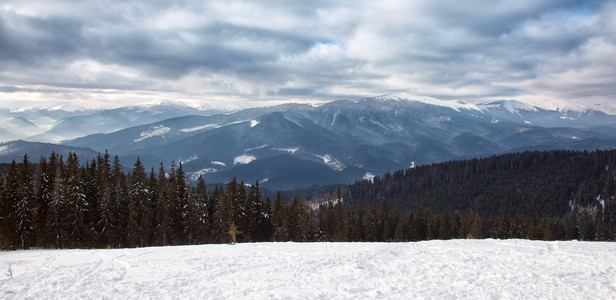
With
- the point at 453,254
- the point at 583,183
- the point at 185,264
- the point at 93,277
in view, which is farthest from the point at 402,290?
the point at 583,183

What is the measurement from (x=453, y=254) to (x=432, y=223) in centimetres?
6993

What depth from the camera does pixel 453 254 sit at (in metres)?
22.9

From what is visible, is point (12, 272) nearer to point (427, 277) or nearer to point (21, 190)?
point (427, 277)

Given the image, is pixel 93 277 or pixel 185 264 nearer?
pixel 93 277

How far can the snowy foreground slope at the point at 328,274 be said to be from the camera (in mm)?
16156

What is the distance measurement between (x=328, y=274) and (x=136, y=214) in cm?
4142

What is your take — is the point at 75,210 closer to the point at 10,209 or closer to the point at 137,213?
the point at 10,209

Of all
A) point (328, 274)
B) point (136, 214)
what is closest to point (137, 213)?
point (136, 214)

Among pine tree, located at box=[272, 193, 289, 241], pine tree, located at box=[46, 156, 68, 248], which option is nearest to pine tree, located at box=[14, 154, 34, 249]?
pine tree, located at box=[46, 156, 68, 248]

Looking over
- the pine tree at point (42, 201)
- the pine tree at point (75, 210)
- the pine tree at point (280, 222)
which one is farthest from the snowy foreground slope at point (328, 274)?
the pine tree at point (280, 222)

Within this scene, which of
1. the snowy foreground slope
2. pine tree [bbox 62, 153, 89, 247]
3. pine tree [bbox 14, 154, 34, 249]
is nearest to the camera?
the snowy foreground slope

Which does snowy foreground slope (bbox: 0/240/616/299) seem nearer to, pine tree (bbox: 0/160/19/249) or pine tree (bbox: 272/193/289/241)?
pine tree (bbox: 0/160/19/249)

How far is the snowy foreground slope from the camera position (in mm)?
16156

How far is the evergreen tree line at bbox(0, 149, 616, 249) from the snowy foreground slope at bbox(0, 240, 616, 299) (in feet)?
58.4
